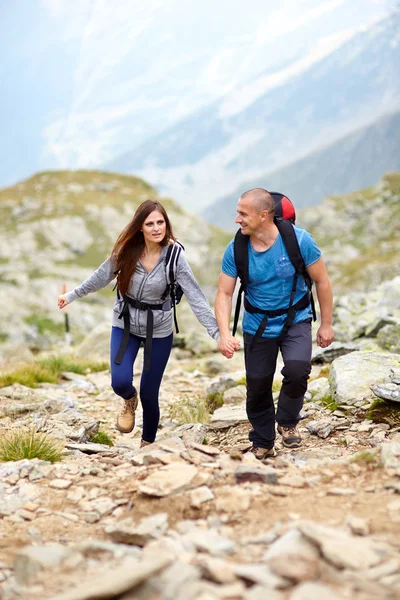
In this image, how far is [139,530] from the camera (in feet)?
14.0

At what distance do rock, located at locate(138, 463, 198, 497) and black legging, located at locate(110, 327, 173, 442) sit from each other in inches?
77.3

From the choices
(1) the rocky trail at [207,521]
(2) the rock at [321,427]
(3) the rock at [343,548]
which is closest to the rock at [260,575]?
(1) the rocky trail at [207,521]

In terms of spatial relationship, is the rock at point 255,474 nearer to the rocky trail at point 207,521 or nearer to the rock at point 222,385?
the rocky trail at point 207,521

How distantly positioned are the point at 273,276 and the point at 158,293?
145 cm

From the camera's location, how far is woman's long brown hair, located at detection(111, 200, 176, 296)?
674 centimetres

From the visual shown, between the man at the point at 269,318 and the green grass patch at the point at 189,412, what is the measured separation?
2.60m

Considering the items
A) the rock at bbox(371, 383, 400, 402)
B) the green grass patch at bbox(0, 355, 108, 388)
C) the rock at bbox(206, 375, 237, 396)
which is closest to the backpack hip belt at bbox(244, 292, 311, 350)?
the rock at bbox(371, 383, 400, 402)

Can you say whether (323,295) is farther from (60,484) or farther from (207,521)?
(60,484)

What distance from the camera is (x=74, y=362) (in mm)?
14273

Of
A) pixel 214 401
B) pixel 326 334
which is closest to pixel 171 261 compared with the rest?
pixel 326 334

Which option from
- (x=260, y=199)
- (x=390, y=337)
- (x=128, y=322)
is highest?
(x=260, y=199)

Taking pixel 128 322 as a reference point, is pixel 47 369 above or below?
below

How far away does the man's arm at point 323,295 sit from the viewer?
6.27 m

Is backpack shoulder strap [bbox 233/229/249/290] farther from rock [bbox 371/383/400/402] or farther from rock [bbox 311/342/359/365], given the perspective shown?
rock [bbox 311/342/359/365]
